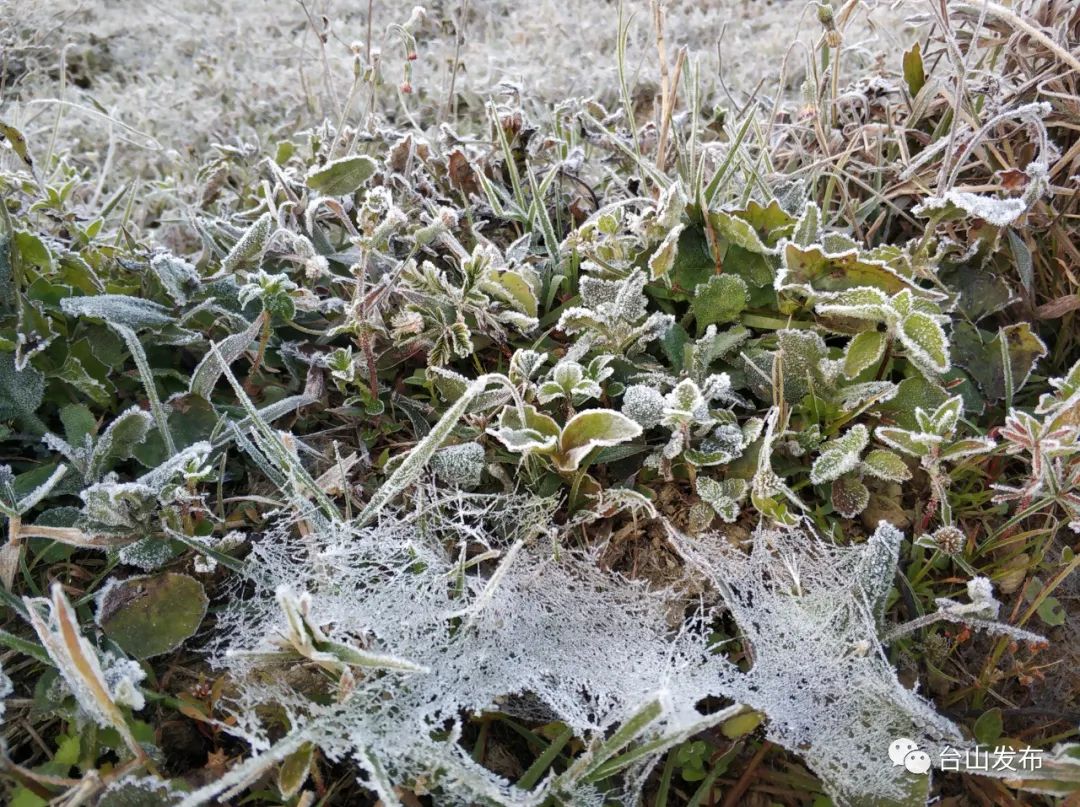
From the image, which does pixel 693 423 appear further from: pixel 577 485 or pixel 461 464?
pixel 461 464

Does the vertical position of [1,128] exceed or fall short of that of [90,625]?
it exceeds it

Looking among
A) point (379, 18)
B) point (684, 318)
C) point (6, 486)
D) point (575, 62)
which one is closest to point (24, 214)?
point (6, 486)

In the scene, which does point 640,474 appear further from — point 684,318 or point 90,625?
point 90,625

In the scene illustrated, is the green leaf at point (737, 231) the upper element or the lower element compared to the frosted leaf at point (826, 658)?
upper

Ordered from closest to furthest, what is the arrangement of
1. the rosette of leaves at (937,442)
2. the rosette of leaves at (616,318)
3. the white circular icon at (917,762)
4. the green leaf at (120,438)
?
the white circular icon at (917,762), the rosette of leaves at (937,442), the green leaf at (120,438), the rosette of leaves at (616,318)

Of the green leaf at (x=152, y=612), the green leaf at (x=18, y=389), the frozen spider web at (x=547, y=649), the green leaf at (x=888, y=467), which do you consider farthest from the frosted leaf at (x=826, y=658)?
the green leaf at (x=18, y=389)

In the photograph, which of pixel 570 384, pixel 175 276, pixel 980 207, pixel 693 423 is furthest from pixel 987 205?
pixel 175 276

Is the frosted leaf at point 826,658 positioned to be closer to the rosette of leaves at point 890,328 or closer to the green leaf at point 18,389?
the rosette of leaves at point 890,328
